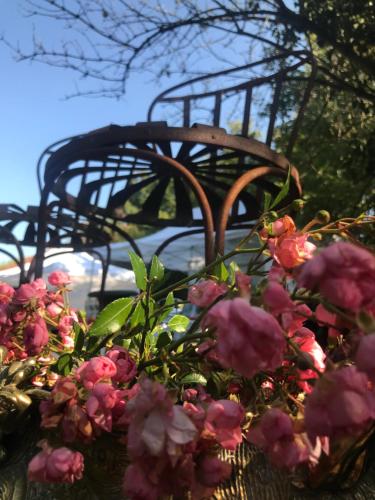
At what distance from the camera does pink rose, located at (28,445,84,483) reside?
302 mm

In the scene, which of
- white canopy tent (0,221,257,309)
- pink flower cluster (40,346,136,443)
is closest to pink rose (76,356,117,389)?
pink flower cluster (40,346,136,443)

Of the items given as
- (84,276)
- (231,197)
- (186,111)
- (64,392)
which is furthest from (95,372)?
(84,276)

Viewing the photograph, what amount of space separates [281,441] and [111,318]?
186 mm

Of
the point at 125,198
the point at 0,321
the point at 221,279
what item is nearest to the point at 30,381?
the point at 0,321

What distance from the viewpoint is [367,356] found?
0.22 m

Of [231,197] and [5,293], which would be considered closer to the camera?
[5,293]

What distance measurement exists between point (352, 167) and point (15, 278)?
3078 millimetres

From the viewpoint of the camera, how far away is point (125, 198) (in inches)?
59.4

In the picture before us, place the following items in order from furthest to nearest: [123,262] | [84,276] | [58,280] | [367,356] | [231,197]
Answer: [84,276] < [123,262] < [231,197] < [58,280] < [367,356]

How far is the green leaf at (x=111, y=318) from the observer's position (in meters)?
0.42

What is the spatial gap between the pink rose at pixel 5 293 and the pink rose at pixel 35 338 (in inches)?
2.1

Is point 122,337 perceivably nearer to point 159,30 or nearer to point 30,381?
point 30,381

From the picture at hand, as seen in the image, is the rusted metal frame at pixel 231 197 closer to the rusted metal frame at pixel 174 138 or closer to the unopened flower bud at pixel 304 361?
the rusted metal frame at pixel 174 138

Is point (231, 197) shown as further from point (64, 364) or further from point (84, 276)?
point (84, 276)
